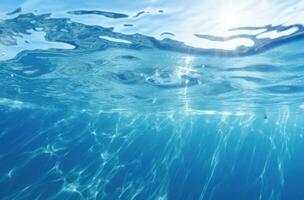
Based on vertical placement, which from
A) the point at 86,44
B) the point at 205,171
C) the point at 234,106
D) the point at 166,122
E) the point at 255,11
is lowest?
the point at 205,171

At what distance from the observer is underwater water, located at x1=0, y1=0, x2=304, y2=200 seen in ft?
33.5

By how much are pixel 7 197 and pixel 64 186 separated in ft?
11.0

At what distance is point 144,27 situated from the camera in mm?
10711

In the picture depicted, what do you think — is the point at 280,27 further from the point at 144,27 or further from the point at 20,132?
the point at 20,132

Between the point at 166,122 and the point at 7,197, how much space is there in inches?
655

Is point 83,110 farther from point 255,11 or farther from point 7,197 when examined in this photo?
point 255,11

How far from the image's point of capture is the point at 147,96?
22828 mm

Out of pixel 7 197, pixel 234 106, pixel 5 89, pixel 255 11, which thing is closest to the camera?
pixel 255 11

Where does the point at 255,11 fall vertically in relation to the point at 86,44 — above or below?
above

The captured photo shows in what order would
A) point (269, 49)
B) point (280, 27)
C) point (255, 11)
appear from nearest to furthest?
point (255, 11) < point (280, 27) < point (269, 49)

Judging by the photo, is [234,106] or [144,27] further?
[234,106]

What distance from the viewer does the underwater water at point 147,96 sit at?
402 inches

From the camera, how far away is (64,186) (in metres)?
20.2

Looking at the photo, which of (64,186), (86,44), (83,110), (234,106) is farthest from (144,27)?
(83,110)
